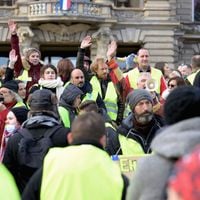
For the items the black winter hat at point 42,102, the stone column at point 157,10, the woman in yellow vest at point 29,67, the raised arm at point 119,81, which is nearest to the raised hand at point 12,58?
the woman in yellow vest at point 29,67

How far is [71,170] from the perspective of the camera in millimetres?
3479

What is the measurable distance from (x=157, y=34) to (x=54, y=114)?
86.8ft

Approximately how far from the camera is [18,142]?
4.90 meters

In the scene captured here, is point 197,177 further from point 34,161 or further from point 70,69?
point 70,69

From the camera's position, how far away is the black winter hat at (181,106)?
306 centimetres

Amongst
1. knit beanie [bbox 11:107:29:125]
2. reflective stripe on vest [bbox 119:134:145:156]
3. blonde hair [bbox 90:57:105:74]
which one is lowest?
reflective stripe on vest [bbox 119:134:145:156]

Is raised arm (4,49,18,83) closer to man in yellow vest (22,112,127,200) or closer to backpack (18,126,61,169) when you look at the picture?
backpack (18,126,61,169)

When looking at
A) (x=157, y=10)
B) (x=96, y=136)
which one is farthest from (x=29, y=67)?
(x=157, y=10)

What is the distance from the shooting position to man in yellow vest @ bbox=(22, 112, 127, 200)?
349 cm

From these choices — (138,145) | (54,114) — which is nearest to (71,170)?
(54,114)

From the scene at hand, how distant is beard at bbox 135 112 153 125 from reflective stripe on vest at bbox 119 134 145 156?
206mm

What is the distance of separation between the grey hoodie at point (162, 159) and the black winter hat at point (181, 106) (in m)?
0.12

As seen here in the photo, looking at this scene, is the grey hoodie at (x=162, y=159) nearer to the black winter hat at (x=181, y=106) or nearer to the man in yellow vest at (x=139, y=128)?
the black winter hat at (x=181, y=106)

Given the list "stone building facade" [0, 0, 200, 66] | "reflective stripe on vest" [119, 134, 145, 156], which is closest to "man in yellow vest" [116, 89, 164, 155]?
"reflective stripe on vest" [119, 134, 145, 156]
